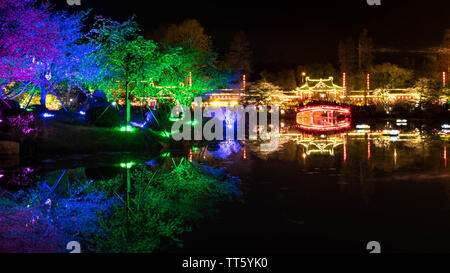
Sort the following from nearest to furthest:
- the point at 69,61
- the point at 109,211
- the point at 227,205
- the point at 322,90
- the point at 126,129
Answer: the point at 109,211, the point at 227,205, the point at 126,129, the point at 69,61, the point at 322,90

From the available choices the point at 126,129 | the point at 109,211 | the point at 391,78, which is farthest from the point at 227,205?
the point at 391,78

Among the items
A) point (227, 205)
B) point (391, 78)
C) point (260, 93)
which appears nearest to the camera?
point (227, 205)

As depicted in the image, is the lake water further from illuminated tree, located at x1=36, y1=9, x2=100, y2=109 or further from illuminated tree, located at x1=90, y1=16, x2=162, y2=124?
illuminated tree, located at x1=36, y1=9, x2=100, y2=109

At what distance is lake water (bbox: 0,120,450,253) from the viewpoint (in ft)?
22.5

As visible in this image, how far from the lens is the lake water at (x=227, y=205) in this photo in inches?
270

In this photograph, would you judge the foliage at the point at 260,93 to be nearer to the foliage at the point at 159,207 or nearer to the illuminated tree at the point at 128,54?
the illuminated tree at the point at 128,54

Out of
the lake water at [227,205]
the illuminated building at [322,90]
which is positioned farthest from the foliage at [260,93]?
the lake water at [227,205]

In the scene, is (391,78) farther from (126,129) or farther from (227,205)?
(227,205)

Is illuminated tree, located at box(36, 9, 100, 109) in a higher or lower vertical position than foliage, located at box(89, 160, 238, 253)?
higher

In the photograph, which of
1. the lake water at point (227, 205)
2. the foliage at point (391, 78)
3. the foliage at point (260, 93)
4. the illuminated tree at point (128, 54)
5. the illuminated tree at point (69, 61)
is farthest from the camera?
the foliage at point (391, 78)

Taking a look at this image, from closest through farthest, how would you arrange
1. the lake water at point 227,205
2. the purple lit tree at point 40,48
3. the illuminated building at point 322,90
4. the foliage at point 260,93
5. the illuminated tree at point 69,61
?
the lake water at point 227,205 → the purple lit tree at point 40,48 → the illuminated tree at point 69,61 → the foliage at point 260,93 → the illuminated building at point 322,90

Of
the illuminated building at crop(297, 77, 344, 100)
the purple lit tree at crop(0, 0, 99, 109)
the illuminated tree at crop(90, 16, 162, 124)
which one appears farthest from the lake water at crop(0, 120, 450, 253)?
the illuminated building at crop(297, 77, 344, 100)

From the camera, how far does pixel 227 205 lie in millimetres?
9375
